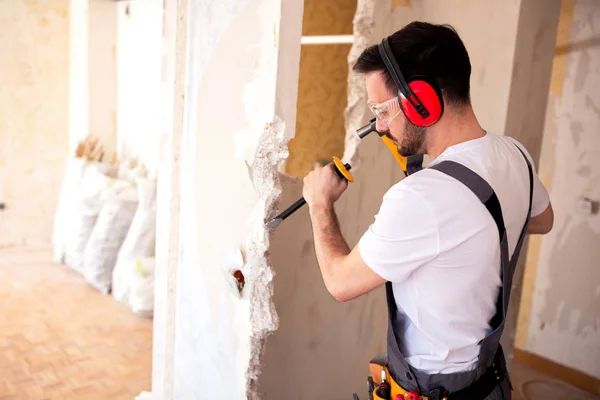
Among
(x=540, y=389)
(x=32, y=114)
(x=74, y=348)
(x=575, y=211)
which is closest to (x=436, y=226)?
(x=575, y=211)

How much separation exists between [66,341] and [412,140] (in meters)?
2.79

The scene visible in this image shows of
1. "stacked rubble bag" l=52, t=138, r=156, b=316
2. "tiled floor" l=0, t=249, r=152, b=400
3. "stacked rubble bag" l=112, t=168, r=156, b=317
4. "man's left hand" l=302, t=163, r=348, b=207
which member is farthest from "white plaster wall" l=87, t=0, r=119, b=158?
"man's left hand" l=302, t=163, r=348, b=207

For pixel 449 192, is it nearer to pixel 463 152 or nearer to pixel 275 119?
pixel 463 152

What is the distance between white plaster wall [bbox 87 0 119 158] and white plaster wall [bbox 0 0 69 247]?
1.28 ft

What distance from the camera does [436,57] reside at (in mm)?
1177

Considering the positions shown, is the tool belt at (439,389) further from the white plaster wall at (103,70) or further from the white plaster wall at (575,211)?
the white plaster wall at (103,70)

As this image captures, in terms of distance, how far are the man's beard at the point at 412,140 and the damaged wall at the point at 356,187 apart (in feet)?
2.77

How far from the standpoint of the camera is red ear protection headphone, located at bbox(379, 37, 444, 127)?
3.84 ft

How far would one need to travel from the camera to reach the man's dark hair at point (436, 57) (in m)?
1.18

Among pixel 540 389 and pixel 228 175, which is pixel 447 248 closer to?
pixel 228 175

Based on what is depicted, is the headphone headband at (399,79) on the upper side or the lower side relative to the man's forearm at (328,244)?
upper

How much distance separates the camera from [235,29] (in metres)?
1.69

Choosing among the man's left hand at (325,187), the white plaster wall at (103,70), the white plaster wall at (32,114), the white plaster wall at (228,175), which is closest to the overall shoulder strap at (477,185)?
the man's left hand at (325,187)

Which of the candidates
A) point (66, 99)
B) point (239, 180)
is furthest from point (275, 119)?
point (66, 99)
